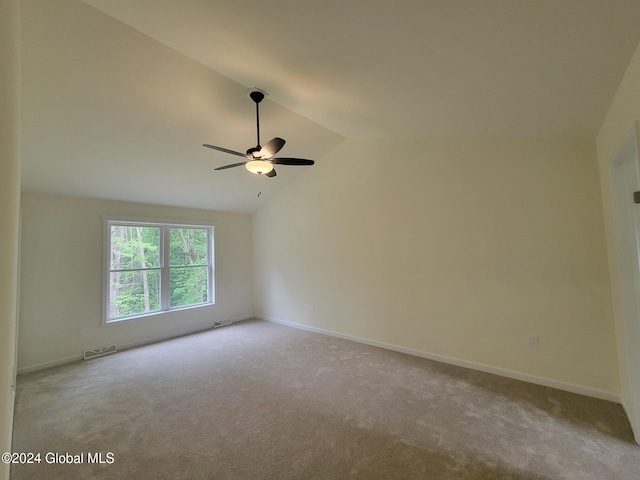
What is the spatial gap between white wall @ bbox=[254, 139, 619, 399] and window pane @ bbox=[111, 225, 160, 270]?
263 centimetres

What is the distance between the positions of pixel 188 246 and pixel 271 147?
3601 mm

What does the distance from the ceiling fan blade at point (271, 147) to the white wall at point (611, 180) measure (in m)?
2.33

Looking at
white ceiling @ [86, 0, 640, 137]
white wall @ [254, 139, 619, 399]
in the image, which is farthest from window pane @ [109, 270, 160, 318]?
white ceiling @ [86, 0, 640, 137]

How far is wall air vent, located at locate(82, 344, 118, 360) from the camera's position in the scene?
13.1ft

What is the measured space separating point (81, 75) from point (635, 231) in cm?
459

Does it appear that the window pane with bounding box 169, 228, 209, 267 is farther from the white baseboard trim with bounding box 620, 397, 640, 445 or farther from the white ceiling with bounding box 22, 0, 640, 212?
the white baseboard trim with bounding box 620, 397, 640, 445

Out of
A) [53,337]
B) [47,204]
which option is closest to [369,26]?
[47,204]

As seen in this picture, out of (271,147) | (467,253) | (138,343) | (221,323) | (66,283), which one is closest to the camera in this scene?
(271,147)

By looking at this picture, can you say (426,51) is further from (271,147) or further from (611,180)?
(611,180)

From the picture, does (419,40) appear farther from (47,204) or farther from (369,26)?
(47,204)

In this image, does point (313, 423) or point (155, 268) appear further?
point (155, 268)

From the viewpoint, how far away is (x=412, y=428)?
7.53 ft

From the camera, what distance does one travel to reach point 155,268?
193 inches

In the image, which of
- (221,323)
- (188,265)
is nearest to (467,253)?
(221,323)
